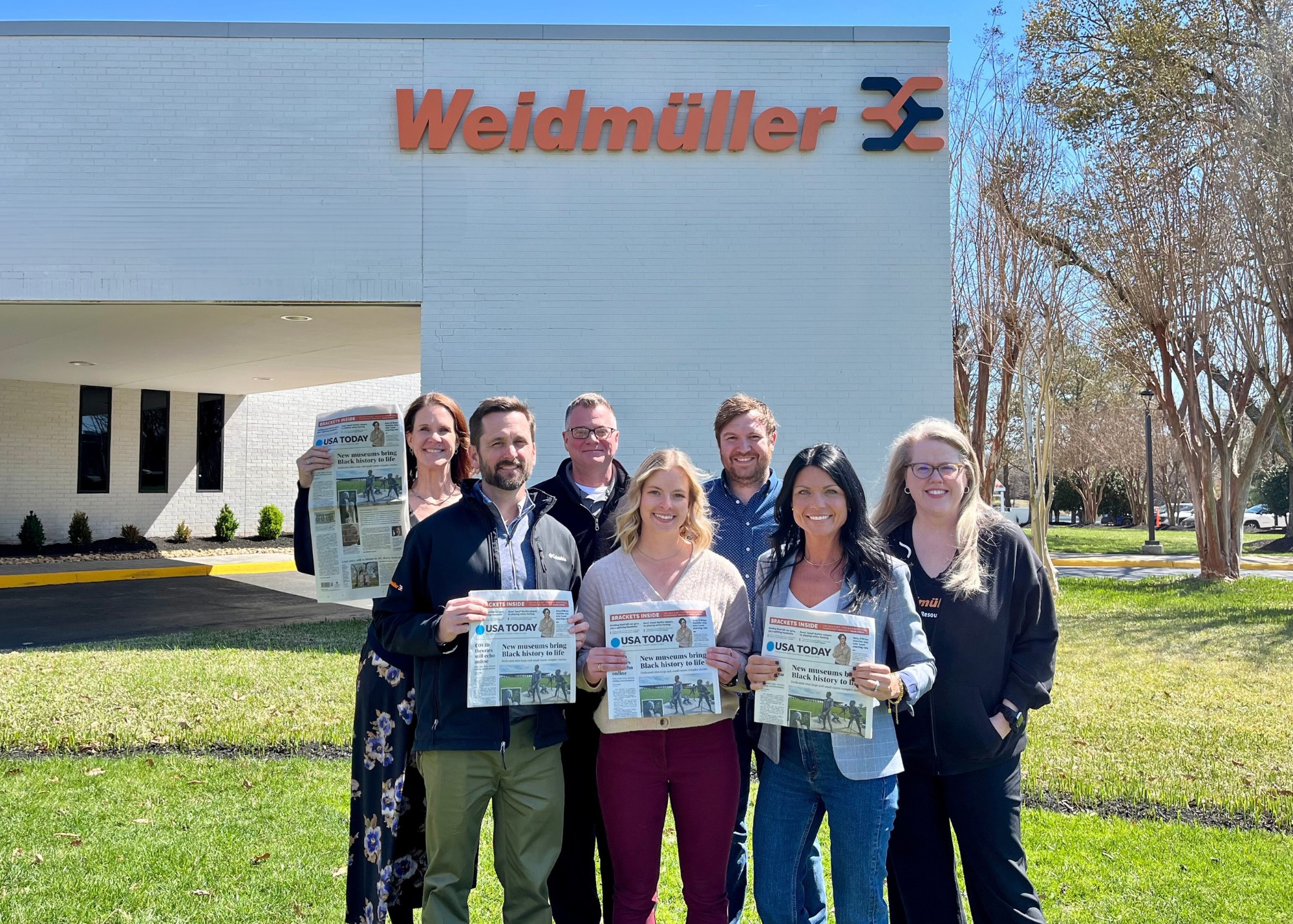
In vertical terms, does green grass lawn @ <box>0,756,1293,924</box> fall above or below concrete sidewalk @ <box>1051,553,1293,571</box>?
below

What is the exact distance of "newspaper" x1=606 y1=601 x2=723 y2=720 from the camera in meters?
2.86

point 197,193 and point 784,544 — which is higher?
point 197,193

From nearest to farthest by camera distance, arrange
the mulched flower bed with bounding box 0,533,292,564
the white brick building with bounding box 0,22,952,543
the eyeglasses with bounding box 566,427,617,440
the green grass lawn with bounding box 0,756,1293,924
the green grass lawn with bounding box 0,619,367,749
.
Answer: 1. the eyeglasses with bounding box 566,427,617,440
2. the green grass lawn with bounding box 0,756,1293,924
3. the green grass lawn with bounding box 0,619,367,749
4. the white brick building with bounding box 0,22,952,543
5. the mulched flower bed with bounding box 0,533,292,564

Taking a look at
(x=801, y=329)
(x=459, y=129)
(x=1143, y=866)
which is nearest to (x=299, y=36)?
(x=459, y=129)

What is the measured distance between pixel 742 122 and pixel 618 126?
1323 millimetres

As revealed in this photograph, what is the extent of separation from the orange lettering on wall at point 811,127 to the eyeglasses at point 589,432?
724cm

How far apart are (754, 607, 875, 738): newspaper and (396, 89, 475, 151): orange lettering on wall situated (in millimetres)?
8434

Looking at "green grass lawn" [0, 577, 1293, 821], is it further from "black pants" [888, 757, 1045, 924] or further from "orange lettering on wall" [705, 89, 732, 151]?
"orange lettering on wall" [705, 89, 732, 151]

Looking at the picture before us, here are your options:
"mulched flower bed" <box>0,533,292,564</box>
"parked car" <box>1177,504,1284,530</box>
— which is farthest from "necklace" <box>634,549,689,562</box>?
"parked car" <box>1177,504,1284,530</box>

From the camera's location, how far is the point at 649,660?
2.88 meters

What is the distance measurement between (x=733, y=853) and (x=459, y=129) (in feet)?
28.0

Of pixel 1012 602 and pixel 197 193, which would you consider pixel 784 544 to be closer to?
pixel 1012 602

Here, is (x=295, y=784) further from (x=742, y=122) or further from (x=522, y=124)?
(x=742, y=122)

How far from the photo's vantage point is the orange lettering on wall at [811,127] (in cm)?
982
